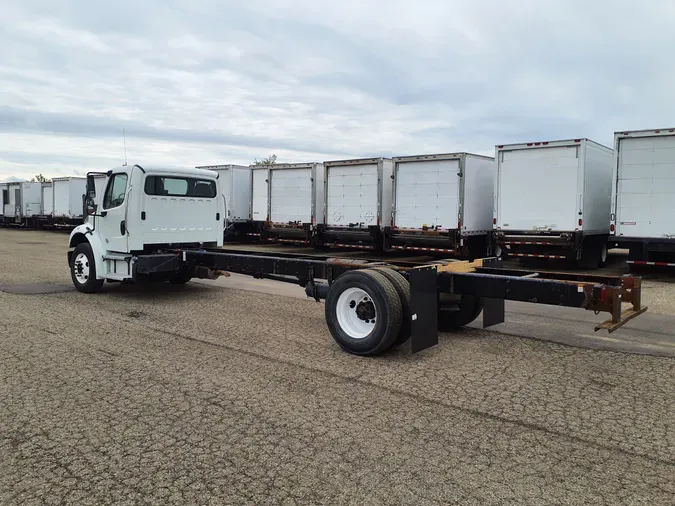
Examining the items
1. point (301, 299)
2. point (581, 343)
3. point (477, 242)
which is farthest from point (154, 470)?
point (477, 242)

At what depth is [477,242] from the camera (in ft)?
58.3

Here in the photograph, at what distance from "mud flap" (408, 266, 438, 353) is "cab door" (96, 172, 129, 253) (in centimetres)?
569

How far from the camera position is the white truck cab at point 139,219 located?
9.45m

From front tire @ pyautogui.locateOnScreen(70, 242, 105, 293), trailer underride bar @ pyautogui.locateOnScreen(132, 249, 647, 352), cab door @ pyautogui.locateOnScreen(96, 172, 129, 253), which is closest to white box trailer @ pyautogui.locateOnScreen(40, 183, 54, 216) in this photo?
front tire @ pyautogui.locateOnScreen(70, 242, 105, 293)

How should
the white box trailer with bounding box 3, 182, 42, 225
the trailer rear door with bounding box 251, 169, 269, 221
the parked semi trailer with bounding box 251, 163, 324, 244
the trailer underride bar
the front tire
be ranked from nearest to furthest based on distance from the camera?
the trailer underride bar < the front tire < the parked semi trailer with bounding box 251, 163, 324, 244 < the trailer rear door with bounding box 251, 169, 269, 221 < the white box trailer with bounding box 3, 182, 42, 225

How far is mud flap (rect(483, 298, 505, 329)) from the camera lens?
712 centimetres

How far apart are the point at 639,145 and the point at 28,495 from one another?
14.2 meters

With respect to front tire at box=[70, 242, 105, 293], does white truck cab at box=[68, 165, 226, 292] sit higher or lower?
higher

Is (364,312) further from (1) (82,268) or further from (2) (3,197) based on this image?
(2) (3,197)

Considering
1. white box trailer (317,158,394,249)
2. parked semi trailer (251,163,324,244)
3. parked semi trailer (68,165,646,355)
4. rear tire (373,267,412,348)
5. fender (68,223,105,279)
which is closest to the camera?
parked semi trailer (68,165,646,355)

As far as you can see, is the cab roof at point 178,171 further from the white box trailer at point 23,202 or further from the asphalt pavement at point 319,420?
the white box trailer at point 23,202

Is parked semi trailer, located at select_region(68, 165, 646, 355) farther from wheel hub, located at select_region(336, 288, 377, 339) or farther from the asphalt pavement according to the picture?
the asphalt pavement

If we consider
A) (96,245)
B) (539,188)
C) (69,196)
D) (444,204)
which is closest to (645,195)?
(539,188)

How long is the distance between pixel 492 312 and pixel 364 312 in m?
1.96
